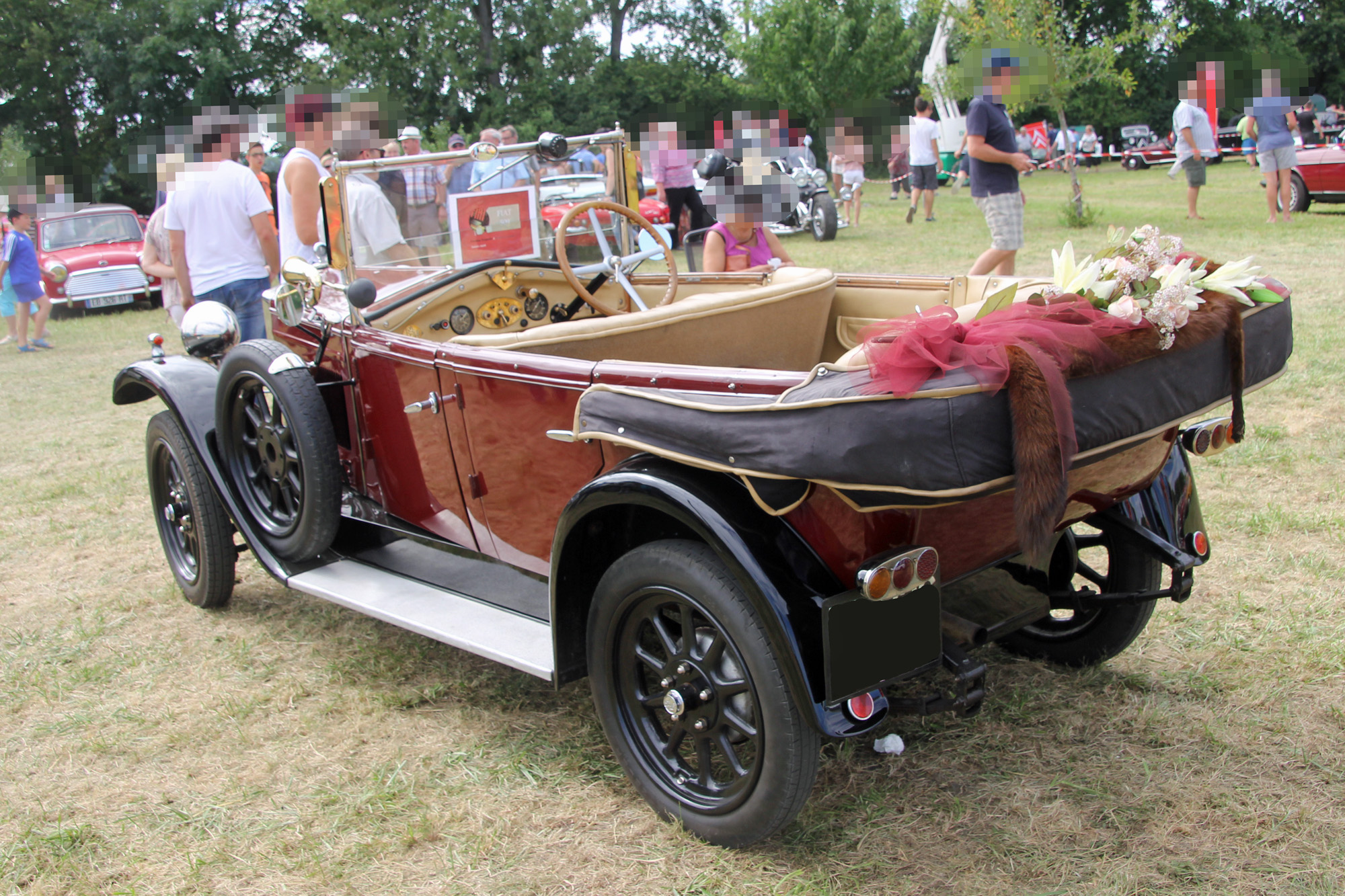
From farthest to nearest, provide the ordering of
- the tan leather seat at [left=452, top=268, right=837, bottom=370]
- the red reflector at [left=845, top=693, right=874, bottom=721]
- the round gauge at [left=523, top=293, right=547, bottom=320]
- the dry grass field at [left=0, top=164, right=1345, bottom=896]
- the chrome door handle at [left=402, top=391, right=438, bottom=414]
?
the round gauge at [left=523, top=293, right=547, bottom=320], the chrome door handle at [left=402, top=391, right=438, bottom=414], the tan leather seat at [left=452, top=268, right=837, bottom=370], the dry grass field at [left=0, top=164, right=1345, bottom=896], the red reflector at [left=845, top=693, right=874, bottom=721]

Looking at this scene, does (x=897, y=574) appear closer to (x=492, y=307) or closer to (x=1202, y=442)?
(x=1202, y=442)

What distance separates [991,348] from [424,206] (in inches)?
101

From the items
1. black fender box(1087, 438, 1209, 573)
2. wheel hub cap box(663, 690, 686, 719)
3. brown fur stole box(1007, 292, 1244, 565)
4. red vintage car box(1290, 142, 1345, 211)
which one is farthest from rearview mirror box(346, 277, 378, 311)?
red vintage car box(1290, 142, 1345, 211)

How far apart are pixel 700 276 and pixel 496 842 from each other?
2.30 meters

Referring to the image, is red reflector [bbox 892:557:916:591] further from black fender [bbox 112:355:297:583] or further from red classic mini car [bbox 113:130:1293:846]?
black fender [bbox 112:355:297:583]

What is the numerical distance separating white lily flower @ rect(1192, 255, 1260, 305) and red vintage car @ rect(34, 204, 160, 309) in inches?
532

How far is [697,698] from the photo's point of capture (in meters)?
2.30

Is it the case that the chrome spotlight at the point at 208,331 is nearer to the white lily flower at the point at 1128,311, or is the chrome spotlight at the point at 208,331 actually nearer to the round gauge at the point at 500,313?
the round gauge at the point at 500,313

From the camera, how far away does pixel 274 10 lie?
34.2 meters

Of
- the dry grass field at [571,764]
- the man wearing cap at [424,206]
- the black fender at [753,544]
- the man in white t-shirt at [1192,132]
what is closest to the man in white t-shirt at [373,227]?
the man wearing cap at [424,206]

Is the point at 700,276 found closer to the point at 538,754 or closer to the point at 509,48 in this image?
the point at 538,754

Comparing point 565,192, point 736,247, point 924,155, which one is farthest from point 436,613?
point 924,155

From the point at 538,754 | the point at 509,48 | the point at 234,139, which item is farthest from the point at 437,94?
the point at 538,754

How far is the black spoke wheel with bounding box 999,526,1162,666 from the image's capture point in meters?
2.78
